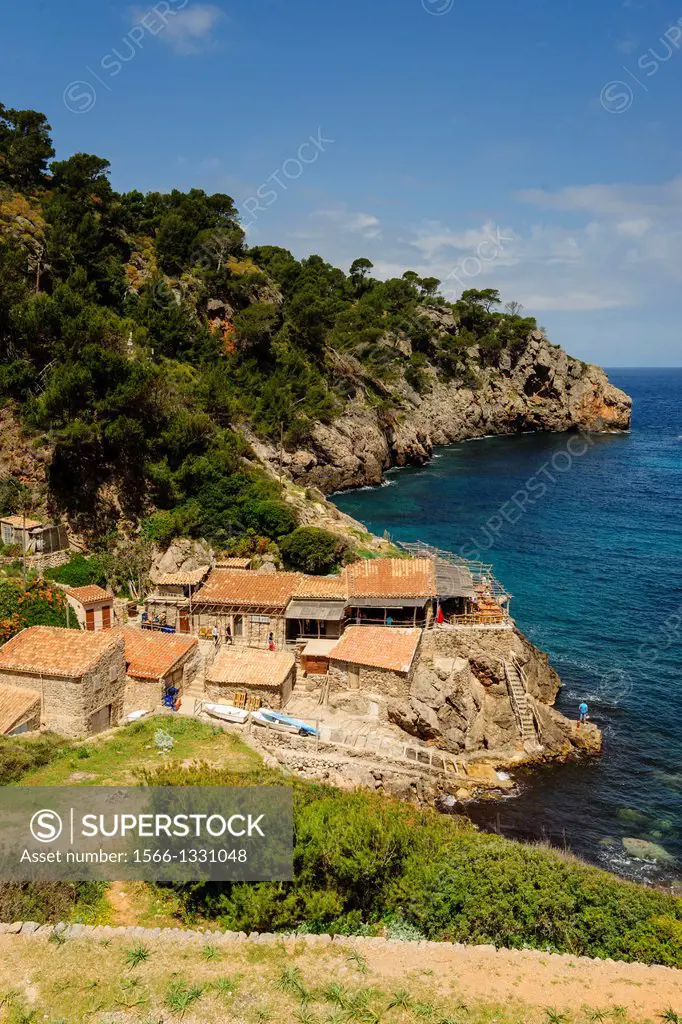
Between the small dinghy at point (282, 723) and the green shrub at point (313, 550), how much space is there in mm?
15456

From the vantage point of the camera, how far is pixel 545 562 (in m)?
58.9

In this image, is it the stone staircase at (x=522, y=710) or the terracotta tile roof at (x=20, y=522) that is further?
the terracotta tile roof at (x=20, y=522)

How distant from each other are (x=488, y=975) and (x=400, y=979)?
1.89 m

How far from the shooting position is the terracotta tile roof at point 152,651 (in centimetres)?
3075

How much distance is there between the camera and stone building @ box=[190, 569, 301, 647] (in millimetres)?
35969

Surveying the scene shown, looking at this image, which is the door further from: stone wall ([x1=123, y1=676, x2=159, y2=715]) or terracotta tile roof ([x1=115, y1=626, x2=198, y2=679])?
terracotta tile roof ([x1=115, y1=626, x2=198, y2=679])

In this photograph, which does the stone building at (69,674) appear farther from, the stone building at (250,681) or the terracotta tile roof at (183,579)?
the terracotta tile roof at (183,579)

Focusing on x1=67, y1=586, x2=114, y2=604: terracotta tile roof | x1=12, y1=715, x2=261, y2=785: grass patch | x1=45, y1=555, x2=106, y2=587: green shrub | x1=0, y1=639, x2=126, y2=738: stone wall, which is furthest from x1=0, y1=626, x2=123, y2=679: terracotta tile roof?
x1=45, y1=555, x2=106, y2=587: green shrub

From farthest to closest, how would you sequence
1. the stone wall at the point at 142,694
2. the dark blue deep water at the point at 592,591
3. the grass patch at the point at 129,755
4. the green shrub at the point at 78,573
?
1. the green shrub at the point at 78,573
2. the stone wall at the point at 142,694
3. the dark blue deep water at the point at 592,591
4. the grass patch at the point at 129,755

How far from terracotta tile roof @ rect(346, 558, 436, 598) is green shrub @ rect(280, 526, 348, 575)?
226 inches

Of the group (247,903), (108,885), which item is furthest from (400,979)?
(108,885)

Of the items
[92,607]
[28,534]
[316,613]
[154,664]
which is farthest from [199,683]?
[28,534]

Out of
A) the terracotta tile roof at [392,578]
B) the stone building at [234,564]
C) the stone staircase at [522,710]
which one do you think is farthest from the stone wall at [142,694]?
the stone staircase at [522,710]

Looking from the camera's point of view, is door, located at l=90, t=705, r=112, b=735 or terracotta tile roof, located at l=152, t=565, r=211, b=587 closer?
door, located at l=90, t=705, r=112, b=735
